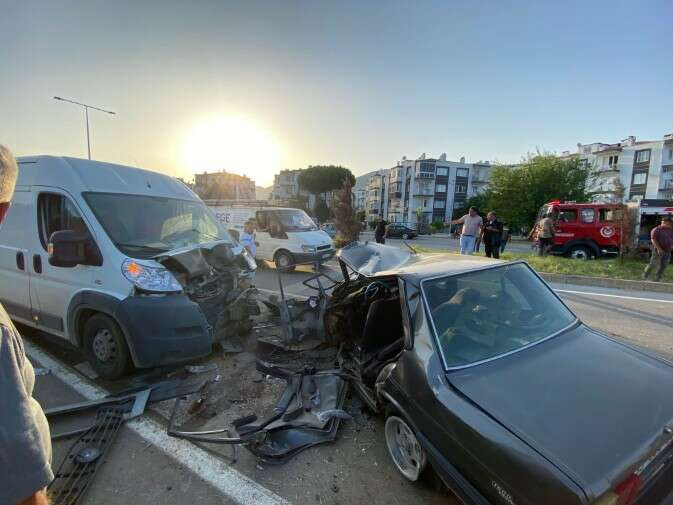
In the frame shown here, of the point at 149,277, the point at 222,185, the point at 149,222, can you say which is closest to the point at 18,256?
the point at 149,222

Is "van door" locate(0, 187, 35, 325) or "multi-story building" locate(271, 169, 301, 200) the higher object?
"multi-story building" locate(271, 169, 301, 200)

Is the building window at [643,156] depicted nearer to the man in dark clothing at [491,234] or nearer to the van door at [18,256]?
the man in dark clothing at [491,234]

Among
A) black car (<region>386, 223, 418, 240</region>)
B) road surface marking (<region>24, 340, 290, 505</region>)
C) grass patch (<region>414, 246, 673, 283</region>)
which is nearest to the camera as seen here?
road surface marking (<region>24, 340, 290, 505</region>)

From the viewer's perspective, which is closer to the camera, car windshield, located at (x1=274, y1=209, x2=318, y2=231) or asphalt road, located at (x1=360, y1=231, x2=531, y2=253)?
car windshield, located at (x1=274, y1=209, x2=318, y2=231)

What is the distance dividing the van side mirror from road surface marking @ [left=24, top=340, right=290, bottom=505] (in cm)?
126

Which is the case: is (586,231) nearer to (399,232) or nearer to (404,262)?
(404,262)

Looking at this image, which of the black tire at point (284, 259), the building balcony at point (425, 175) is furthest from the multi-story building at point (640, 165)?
the black tire at point (284, 259)

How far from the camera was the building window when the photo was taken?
49875 mm

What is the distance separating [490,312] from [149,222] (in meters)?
→ 3.68

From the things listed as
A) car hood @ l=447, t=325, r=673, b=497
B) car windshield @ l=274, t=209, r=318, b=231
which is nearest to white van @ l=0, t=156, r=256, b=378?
car hood @ l=447, t=325, r=673, b=497

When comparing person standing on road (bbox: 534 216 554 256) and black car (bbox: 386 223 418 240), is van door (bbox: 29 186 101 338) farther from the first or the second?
black car (bbox: 386 223 418 240)

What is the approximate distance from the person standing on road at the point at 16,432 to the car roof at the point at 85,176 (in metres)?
3.19

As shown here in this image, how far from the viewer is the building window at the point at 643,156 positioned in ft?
164

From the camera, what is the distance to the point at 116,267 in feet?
10.8
